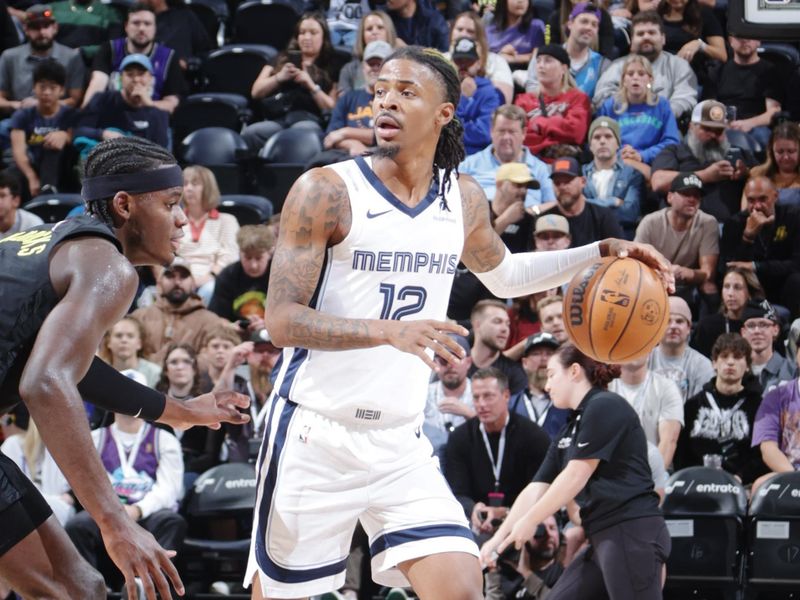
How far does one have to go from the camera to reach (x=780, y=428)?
7746 millimetres

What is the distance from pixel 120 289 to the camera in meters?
3.30

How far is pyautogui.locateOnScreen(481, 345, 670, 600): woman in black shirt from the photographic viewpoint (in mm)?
6035

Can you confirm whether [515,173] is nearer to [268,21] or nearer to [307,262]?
[268,21]

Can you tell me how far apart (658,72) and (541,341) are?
3540 mm

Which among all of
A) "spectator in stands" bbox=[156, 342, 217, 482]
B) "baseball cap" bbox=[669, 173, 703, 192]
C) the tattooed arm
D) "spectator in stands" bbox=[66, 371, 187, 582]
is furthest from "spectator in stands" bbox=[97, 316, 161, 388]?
the tattooed arm

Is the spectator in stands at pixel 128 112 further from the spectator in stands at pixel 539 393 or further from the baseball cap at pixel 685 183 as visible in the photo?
the baseball cap at pixel 685 183

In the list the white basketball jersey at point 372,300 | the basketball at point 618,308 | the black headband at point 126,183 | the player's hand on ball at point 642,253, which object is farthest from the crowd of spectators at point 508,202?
the black headband at point 126,183

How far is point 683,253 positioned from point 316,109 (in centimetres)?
383

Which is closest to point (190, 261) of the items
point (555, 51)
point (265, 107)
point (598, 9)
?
point (265, 107)

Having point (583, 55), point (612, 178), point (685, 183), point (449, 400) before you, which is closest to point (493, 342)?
point (449, 400)

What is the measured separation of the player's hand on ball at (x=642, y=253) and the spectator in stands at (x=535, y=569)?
9.03 ft

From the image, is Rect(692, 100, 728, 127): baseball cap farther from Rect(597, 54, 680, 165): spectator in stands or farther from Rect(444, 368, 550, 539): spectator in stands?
Rect(444, 368, 550, 539): spectator in stands

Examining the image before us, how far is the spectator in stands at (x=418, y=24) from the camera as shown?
11508 mm

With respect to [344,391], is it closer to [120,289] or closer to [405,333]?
[405,333]
